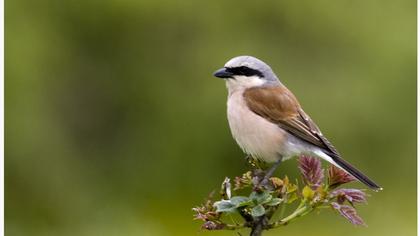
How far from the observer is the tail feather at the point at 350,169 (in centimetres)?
205

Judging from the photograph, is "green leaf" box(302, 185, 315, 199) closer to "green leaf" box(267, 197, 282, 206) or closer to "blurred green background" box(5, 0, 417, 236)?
"green leaf" box(267, 197, 282, 206)

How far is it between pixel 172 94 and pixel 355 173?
3905mm

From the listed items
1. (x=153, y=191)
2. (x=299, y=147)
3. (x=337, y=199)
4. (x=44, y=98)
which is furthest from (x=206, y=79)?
(x=337, y=199)

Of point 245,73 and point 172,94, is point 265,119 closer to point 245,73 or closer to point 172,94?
point 245,73

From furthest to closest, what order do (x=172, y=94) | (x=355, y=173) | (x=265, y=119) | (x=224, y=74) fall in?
(x=172, y=94), (x=265, y=119), (x=224, y=74), (x=355, y=173)

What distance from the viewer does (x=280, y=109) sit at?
9.12 feet

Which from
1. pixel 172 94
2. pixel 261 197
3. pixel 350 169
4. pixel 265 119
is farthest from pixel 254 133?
pixel 172 94

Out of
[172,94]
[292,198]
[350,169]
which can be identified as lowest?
[172,94]

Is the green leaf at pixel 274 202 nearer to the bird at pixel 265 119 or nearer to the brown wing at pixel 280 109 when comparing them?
the bird at pixel 265 119

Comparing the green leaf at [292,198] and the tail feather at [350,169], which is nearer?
the green leaf at [292,198]

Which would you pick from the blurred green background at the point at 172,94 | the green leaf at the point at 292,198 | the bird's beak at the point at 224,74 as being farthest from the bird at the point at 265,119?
the blurred green background at the point at 172,94

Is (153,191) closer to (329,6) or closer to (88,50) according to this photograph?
(88,50)

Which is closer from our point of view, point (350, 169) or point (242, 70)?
point (350, 169)

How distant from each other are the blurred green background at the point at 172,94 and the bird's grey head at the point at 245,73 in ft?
8.29
